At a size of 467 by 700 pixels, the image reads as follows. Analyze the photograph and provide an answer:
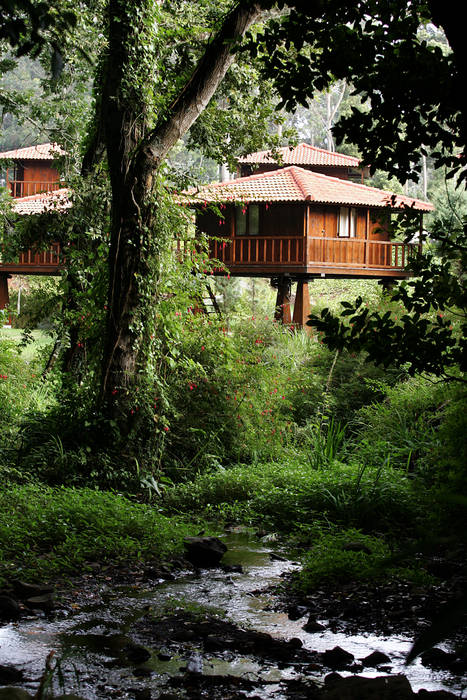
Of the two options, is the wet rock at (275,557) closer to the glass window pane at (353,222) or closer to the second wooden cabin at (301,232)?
the second wooden cabin at (301,232)

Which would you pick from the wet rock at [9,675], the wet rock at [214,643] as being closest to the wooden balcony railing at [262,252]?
the wet rock at [214,643]

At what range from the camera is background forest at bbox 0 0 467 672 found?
413 centimetres

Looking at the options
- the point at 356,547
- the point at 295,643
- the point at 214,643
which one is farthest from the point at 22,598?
the point at 356,547

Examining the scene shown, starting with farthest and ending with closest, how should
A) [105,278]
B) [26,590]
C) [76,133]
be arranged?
[76,133] < [105,278] < [26,590]

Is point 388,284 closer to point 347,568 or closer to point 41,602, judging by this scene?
point 347,568

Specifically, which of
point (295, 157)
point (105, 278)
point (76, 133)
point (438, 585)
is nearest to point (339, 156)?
point (295, 157)

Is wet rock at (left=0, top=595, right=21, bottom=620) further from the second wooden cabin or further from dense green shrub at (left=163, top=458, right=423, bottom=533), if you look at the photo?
the second wooden cabin

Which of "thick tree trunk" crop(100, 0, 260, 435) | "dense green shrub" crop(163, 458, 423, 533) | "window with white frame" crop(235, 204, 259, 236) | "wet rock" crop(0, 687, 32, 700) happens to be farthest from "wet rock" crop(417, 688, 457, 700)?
"window with white frame" crop(235, 204, 259, 236)

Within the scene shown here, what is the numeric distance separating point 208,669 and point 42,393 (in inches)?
430

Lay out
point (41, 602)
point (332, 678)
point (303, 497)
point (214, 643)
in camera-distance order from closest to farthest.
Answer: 1. point (332, 678)
2. point (214, 643)
3. point (41, 602)
4. point (303, 497)

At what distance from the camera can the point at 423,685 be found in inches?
138

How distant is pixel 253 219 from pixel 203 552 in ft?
69.8

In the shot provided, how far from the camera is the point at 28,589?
483 centimetres

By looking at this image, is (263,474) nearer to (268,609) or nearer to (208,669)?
(268,609)
